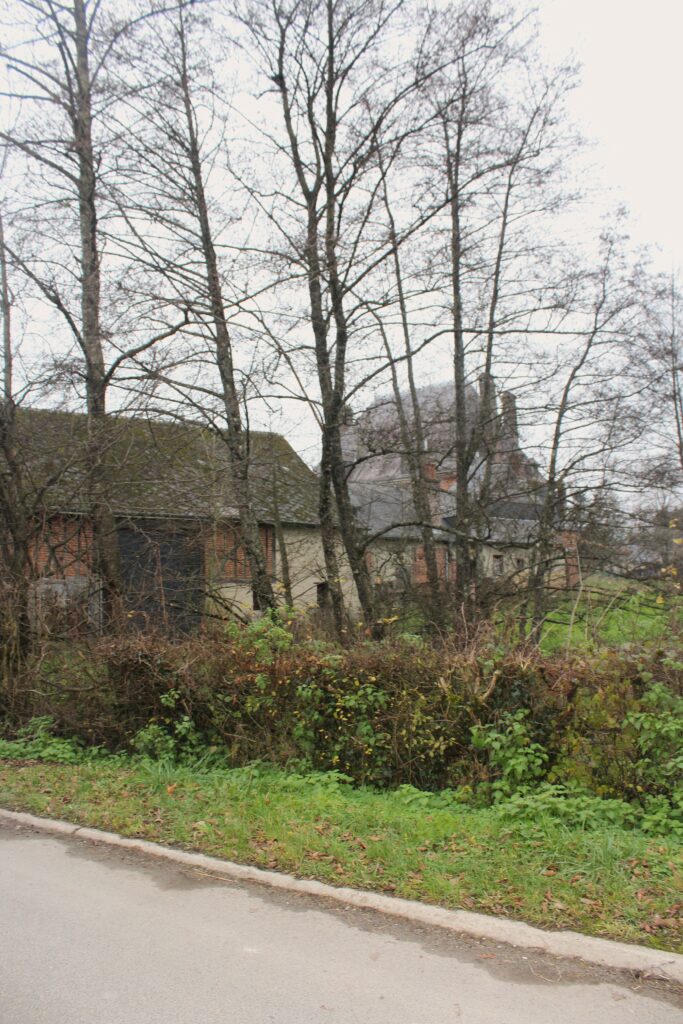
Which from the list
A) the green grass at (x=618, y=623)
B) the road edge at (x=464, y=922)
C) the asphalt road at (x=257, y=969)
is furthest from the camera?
the green grass at (x=618, y=623)

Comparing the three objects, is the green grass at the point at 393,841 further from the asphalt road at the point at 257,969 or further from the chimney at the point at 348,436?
the chimney at the point at 348,436

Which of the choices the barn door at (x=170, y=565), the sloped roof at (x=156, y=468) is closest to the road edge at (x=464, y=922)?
the sloped roof at (x=156, y=468)

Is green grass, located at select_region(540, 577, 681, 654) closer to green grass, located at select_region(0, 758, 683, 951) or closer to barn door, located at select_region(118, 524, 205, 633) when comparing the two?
green grass, located at select_region(0, 758, 683, 951)

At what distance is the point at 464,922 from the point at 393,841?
1.19m

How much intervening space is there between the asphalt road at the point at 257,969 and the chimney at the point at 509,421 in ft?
40.4

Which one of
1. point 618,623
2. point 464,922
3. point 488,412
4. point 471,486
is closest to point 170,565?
point 471,486

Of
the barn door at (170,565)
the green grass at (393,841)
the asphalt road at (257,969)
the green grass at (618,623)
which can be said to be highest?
the barn door at (170,565)

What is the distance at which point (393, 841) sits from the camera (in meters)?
5.63

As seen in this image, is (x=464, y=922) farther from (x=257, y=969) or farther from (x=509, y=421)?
(x=509, y=421)

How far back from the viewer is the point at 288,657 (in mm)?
8070

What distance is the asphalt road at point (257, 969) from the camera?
366cm

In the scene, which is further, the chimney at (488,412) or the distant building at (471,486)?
the chimney at (488,412)

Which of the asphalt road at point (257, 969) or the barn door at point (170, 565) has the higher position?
the barn door at point (170, 565)

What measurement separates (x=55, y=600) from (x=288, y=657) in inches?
153
